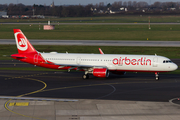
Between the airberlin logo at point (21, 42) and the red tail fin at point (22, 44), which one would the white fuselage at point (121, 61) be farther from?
the airberlin logo at point (21, 42)

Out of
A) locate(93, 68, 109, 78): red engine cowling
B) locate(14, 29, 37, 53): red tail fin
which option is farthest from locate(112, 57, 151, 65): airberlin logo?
locate(14, 29, 37, 53): red tail fin

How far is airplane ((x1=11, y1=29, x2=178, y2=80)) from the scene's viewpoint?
43906mm

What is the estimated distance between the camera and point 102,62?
4509 cm

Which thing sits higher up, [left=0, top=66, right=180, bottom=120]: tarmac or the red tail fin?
the red tail fin

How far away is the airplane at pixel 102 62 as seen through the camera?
43.9 metres

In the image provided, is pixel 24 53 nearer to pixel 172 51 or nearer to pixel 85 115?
pixel 85 115

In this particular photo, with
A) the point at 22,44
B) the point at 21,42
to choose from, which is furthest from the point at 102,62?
the point at 21,42

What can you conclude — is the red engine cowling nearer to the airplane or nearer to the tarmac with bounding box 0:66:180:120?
the airplane

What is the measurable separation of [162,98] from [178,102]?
222 centimetres

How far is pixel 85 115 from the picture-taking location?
27094 mm

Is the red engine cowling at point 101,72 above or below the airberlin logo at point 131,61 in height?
below

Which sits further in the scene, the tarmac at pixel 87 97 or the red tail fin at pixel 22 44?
the red tail fin at pixel 22 44

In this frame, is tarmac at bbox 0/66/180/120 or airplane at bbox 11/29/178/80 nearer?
tarmac at bbox 0/66/180/120

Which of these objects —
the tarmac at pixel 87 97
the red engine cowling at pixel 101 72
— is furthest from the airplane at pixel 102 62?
the tarmac at pixel 87 97
